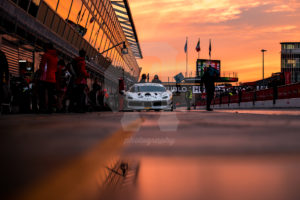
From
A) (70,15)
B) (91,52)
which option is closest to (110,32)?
(91,52)

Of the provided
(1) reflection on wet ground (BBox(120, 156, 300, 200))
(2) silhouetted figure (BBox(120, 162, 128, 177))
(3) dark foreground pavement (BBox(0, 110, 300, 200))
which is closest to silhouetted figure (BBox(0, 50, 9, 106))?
(3) dark foreground pavement (BBox(0, 110, 300, 200))

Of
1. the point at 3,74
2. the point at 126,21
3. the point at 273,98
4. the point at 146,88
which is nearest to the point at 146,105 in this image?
the point at 146,88

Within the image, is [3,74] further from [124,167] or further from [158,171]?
[158,171]

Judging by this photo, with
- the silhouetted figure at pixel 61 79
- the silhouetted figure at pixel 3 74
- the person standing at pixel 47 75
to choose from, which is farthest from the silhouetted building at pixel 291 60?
the silhouetted figure at pixel 3 74

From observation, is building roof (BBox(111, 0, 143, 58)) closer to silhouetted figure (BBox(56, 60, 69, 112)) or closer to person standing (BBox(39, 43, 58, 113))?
silhouetted figure (BBox(56, 60, 69, 112))

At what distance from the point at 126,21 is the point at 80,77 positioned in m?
31.5

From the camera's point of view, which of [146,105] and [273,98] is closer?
[146,105]

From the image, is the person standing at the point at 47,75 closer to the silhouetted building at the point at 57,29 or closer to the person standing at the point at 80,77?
the person standing at the point at 80,77

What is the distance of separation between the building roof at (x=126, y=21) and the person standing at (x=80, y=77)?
22.6 m

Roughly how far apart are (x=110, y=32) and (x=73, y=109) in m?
23.9

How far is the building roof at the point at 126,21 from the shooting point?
34.4 m

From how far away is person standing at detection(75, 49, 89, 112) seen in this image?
10.7 m

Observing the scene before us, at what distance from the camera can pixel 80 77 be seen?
35.5 ft

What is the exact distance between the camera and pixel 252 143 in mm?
2570
